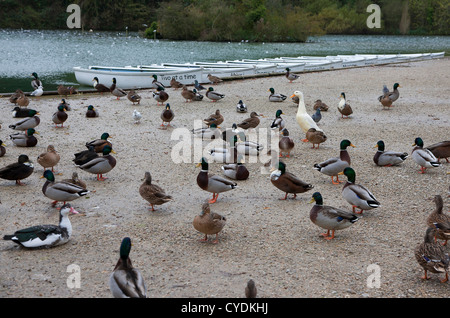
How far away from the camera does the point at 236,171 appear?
332 inches

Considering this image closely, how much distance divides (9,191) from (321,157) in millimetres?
5560

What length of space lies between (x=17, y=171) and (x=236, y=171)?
11.4 ft

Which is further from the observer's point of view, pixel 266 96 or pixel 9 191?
pixel 266 96

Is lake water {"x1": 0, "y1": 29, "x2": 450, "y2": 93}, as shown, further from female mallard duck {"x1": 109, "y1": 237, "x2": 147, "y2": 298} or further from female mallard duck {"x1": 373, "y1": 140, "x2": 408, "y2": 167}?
female mallard duck {"x1": 109, "y1": 237, "x2": 147, "y2": 298}

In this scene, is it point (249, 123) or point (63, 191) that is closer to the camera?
point (63, 191)

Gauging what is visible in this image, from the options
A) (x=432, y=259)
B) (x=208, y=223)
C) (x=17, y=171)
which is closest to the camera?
(x=432, y=259)

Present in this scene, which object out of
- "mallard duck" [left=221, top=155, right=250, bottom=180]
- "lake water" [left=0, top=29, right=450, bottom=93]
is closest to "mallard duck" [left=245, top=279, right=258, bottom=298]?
"mallard duck" [left=221, top=155, right=250, bottom=180]

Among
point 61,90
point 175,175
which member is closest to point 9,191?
point 175,175

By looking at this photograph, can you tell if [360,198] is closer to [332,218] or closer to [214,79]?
[332,218]

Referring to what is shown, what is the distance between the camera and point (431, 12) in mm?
68875

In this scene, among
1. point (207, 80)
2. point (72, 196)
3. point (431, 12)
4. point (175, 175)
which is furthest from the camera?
point (431, 12)

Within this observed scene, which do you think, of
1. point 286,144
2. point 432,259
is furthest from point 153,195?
point 432,259

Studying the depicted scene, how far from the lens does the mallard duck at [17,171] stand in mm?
7961
